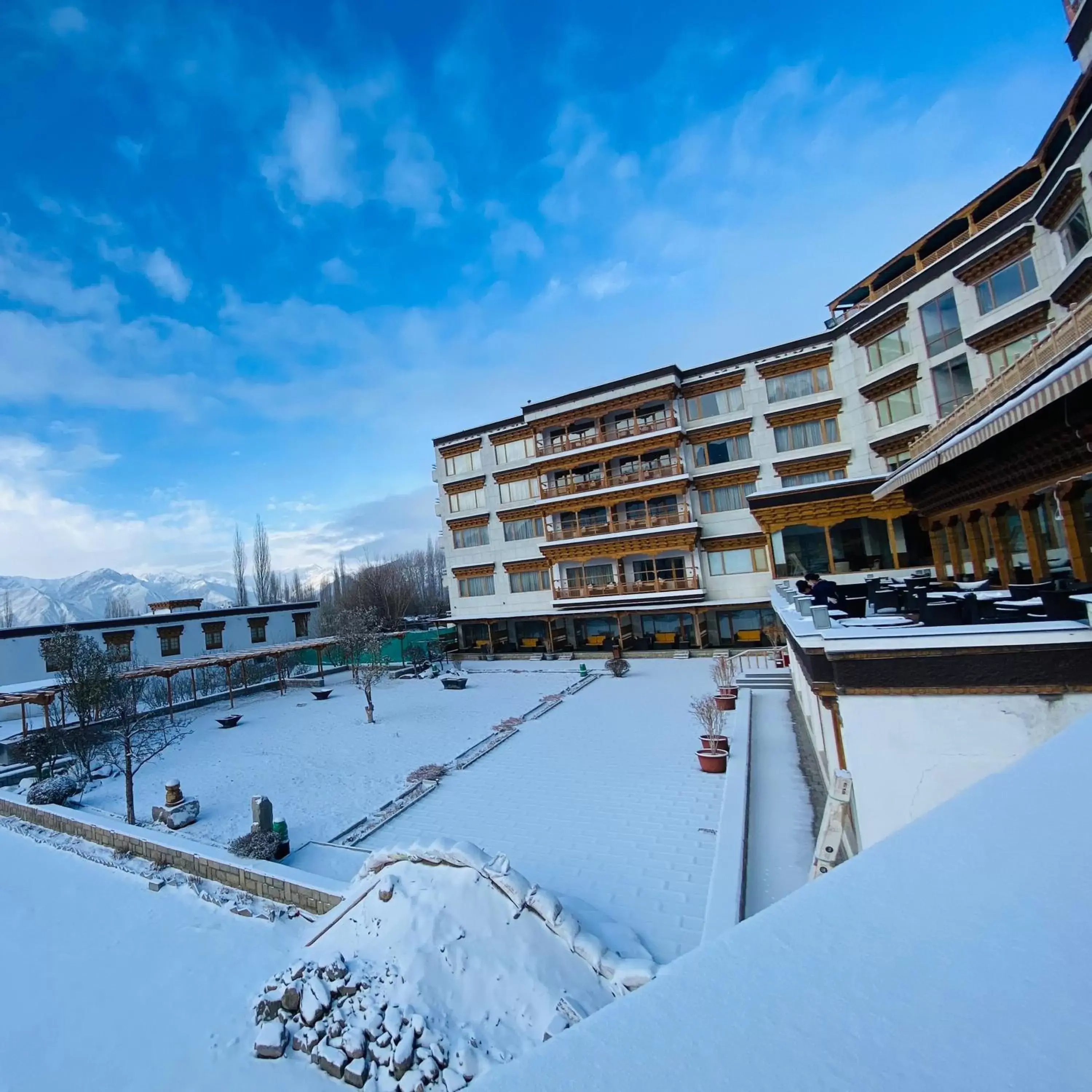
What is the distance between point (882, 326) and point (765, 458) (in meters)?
6.67

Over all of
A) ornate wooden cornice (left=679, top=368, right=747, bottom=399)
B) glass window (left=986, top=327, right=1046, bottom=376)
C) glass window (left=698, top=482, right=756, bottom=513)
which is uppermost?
ornate wooden cornice (left=679, top=368, right=747, bottom=399)

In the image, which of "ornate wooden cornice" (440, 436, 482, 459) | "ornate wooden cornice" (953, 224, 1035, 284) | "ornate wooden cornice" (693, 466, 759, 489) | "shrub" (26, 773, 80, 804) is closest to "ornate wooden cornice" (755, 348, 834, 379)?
"ornate wooden cornice" (693, 466, 759, 489)

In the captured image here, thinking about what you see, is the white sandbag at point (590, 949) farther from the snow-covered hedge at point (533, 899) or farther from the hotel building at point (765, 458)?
the hotel building at point (765, 458)

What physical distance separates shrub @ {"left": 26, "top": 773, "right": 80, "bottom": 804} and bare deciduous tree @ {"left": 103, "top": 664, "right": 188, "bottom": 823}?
0.96 metres

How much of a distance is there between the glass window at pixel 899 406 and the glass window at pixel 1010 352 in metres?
2.78

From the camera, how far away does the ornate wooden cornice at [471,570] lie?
32000 mm

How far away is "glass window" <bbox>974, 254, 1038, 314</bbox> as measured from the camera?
16781 millimetres

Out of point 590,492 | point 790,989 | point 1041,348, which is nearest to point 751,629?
point 590,492

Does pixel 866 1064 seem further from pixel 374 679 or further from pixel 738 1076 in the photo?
pixel 374 679

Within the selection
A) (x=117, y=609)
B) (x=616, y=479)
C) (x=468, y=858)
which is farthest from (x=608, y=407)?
(x=117, y=609)

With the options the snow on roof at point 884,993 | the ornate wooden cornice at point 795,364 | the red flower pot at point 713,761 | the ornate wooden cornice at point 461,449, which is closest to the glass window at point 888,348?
the ornate wooden cornice at point 795,364

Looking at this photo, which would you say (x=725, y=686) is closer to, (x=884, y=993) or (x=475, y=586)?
(x=884, y=993)

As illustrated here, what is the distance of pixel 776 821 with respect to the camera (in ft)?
27.7

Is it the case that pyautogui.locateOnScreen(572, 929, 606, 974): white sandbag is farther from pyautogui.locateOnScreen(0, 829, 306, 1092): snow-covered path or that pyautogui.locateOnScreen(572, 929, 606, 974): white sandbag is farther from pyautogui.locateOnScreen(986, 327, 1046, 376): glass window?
pyautogui.locateOnScreen(986, 327, 1046, 376): glass window
